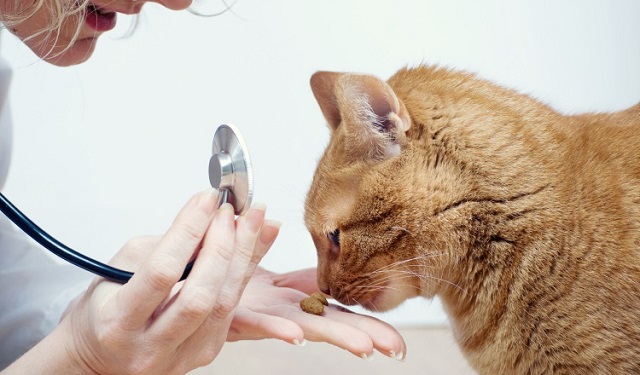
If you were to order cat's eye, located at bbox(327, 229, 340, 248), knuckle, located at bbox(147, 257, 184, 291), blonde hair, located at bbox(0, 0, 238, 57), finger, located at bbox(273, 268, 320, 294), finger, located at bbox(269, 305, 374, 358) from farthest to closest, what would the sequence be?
finger, located at bbox(273, 268, 320, 294)
cat's eye, located at bbox(327, 229, 340, 248)
blonde hair, located at bbox(0, 0, 238, 57)
finger, located at bbox(269, 305, 374, 358)
knuckle, located at bbox(147, 257, 184, 291)

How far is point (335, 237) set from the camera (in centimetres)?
134

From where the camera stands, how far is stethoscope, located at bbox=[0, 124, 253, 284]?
1.00 meters

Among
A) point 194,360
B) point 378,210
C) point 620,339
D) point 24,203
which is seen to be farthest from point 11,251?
point 620,339

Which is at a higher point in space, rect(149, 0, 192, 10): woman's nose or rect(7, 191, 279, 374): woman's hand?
rect(149, 0, 192, 10): woman's nose

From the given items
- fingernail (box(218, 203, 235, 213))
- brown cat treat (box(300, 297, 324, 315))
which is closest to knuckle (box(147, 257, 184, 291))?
fingernail (box(218, 203, 235, 213))

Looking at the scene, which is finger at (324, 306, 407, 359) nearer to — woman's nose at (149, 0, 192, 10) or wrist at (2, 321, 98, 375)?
wrist at (2, 321, 98, 375)

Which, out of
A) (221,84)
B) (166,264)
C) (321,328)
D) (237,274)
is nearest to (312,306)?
(321,328)

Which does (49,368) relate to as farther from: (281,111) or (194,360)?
(281,111)

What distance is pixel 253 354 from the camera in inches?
79.0

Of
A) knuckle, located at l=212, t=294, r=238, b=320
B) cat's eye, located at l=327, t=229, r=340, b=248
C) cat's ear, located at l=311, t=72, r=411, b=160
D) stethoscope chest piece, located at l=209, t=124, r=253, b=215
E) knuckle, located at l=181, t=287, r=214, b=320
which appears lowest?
knuckle, located at l=212, t=294, r=238, b=320

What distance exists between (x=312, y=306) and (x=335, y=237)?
0.46ft

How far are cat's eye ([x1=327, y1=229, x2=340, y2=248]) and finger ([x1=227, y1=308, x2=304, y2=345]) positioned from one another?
0.66ft

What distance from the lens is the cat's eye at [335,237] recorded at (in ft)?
4.38

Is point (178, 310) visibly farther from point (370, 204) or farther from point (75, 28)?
point (75, 28)
